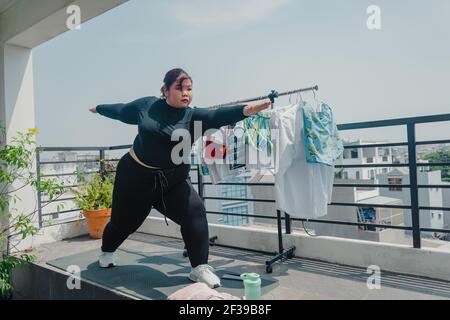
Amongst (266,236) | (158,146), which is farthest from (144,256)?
(158,146)

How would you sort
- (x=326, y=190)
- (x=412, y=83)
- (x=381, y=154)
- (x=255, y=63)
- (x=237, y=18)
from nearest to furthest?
1. (x=326, y=190)
2. (x=381, y=154)
3. (x=412, y=83)
4. (x=237, y=18)
5. (x=255, y=63)

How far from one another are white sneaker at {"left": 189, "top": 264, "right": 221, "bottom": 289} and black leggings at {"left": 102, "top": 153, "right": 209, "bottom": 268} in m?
0.04

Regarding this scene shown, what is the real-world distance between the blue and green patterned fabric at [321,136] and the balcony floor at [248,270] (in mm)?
777

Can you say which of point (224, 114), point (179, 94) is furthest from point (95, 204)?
point (224, 114)

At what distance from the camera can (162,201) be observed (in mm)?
2152

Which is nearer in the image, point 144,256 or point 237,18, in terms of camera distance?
point 144,256

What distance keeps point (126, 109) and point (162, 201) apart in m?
0.67

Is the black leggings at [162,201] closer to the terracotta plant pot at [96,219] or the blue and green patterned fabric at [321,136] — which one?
the blue and green patterned fabric at [321,136]

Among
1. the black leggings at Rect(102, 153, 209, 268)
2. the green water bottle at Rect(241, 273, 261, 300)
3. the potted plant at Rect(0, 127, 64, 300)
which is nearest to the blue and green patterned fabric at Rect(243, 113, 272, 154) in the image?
the black leggings at Rect(102, 153, 209, 268)

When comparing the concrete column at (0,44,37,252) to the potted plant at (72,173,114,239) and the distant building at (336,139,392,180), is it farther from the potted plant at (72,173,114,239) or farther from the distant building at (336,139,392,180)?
the distant building at (336,139,392,180)

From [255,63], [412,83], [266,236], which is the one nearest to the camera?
[266,236]

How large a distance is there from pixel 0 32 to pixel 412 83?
403 cm

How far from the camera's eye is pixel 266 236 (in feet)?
8.87
